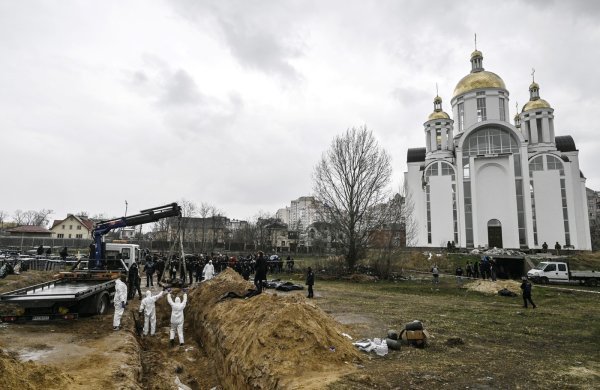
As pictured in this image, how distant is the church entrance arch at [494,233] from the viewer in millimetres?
43844

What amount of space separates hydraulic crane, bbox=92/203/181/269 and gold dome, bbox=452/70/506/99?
4469cm

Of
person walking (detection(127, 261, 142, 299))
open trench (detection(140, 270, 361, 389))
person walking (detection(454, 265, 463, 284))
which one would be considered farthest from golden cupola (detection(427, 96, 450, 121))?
open trench (detection(140, 270, 361, 389))

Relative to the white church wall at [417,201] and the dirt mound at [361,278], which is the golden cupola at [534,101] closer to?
the white church wall at [417,201]

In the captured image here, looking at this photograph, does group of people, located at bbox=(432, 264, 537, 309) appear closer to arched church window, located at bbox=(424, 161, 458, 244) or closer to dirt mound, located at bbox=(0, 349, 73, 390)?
arched church window, located at bbox=(424, 161, 458, 244)

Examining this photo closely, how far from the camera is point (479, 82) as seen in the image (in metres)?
49.5

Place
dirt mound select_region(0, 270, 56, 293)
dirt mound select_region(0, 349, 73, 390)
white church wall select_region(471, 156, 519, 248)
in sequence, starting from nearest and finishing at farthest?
dirt mound select_region(0, 349, 73, 390), dirt mound select_region(0, 270, 56, 293), white church wall select_region(471, 156, 519, 248)

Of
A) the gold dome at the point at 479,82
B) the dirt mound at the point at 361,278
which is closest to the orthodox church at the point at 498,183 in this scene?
the gold dome at the point at 479,82

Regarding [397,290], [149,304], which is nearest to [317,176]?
[397,290]

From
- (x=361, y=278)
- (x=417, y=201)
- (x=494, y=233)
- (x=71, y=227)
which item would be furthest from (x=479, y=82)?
(x=71, y=227)

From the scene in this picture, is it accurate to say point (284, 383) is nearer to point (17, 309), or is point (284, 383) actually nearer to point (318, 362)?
point (318, 362)

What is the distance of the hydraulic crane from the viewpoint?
17891mm

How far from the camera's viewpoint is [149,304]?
40.1ft

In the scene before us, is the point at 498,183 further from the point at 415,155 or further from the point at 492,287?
the point at 492,287

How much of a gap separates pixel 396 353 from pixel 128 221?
14920 millimetres
